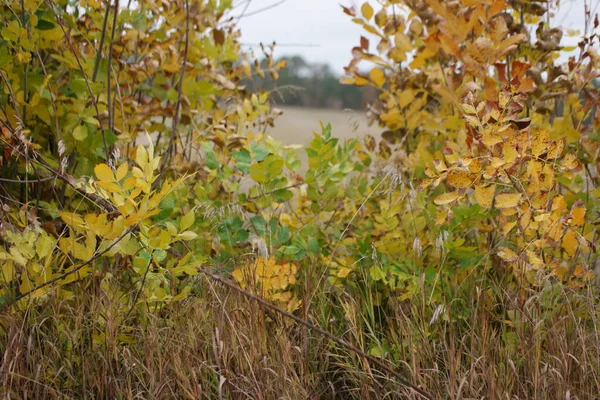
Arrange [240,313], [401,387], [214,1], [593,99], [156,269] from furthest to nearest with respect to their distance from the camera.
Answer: [214,1] → [593,99] → [156,269] → [240,313] → [401,387]

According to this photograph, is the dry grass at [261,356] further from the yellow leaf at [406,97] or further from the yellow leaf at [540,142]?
the yellow leaf at [406,97]

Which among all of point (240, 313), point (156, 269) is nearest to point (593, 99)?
point (240, 313)

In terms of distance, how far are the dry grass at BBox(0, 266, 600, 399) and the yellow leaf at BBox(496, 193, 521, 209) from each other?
0.26m

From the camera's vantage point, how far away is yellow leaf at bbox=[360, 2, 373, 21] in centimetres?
266

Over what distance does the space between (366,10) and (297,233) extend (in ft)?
3.25

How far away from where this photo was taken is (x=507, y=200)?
1854 millimetres

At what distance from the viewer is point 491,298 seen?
7.09 ft

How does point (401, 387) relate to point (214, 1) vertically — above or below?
below

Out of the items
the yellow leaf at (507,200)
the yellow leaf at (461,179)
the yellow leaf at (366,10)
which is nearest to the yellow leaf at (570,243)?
the yellow leaf at (507,200)

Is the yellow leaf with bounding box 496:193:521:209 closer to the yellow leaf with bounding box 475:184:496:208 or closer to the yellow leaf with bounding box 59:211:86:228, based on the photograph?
the yellow leaf with bounding box 475:184:496:208

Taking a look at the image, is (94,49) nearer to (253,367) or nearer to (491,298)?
(253,367)

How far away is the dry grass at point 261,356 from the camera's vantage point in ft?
5.67

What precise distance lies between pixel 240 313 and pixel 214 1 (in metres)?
1.49

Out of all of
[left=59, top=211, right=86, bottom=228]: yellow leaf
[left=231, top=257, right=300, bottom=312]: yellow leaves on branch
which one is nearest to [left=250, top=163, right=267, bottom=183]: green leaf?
[left=231, top=257, right=300, bottom=312]: yellow leaves on branch
